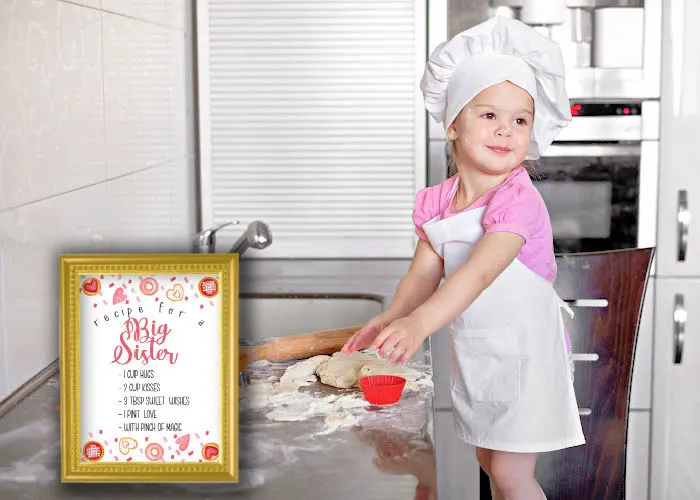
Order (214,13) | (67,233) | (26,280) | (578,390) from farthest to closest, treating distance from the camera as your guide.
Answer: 1. (214,13)
2. (578,390)
3. (67,233)
4. (26,280)

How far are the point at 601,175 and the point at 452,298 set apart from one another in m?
1.41

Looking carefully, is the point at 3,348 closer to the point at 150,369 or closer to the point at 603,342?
the point at 150,369

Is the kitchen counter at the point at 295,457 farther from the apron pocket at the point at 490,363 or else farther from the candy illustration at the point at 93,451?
the apron pocket at the point at 490,363

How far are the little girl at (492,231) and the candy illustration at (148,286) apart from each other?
1.58ft

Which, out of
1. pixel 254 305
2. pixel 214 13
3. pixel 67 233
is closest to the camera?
pixel 67 233

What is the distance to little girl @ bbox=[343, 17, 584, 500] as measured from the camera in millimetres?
1323

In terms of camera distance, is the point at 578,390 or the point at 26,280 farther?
the point at 578,390

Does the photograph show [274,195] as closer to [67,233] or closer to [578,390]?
[578,390]

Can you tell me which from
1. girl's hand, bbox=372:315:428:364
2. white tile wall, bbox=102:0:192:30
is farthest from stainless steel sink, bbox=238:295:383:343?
girl's hand, bbox=372:315:428:364

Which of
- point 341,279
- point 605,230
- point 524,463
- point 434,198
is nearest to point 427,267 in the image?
point 434,198

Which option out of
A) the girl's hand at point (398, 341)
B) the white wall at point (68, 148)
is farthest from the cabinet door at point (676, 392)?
the girl's hand at point (398, 341)

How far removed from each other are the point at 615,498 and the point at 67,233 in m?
1.47

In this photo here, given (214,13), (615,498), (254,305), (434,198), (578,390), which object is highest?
(214,13)

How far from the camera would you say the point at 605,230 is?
2.45 m
